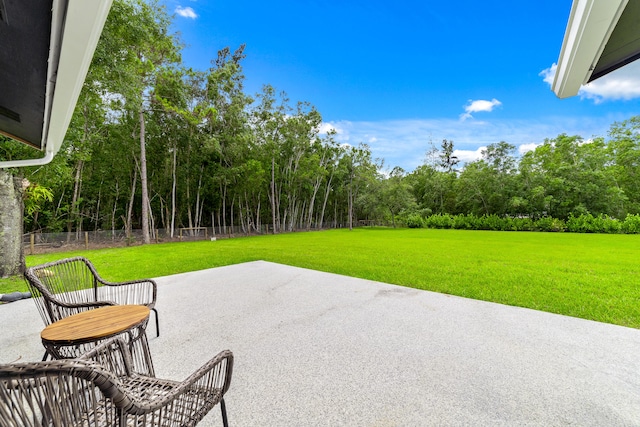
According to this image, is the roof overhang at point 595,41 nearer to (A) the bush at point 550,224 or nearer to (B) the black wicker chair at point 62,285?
(B) the black wicker chair at point 62,285

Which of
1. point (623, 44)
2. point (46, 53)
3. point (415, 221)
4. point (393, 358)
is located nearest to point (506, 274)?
point (393, 358)

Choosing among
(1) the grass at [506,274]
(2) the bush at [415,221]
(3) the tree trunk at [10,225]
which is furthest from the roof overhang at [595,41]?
(2) the bush at [415,221]

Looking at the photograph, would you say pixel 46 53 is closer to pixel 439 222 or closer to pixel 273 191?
pixel 273 191

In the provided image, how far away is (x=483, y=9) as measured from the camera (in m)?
4.68

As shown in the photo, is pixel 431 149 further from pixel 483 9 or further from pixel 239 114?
pixel 483 9

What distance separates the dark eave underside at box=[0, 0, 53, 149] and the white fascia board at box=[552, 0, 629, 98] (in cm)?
149

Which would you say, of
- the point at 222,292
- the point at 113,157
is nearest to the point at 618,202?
the point at 222,292

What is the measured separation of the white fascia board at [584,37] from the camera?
658 mm

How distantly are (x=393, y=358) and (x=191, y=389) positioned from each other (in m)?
1.58

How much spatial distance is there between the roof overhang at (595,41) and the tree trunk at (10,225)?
730 centimetres

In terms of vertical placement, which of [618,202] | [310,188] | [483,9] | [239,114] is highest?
[239,114]

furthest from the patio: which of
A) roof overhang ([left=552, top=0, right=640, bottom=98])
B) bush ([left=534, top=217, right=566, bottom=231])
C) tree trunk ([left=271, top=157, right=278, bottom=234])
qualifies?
bush ([left=534, top=217, right=566, bottom=231])

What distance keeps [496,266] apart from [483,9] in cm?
526

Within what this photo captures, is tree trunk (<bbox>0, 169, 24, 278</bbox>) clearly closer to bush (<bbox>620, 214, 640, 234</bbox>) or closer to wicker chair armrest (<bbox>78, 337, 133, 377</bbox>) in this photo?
wicker chair armrest (<bbox>78, 337, 133, 377</bbox>)
